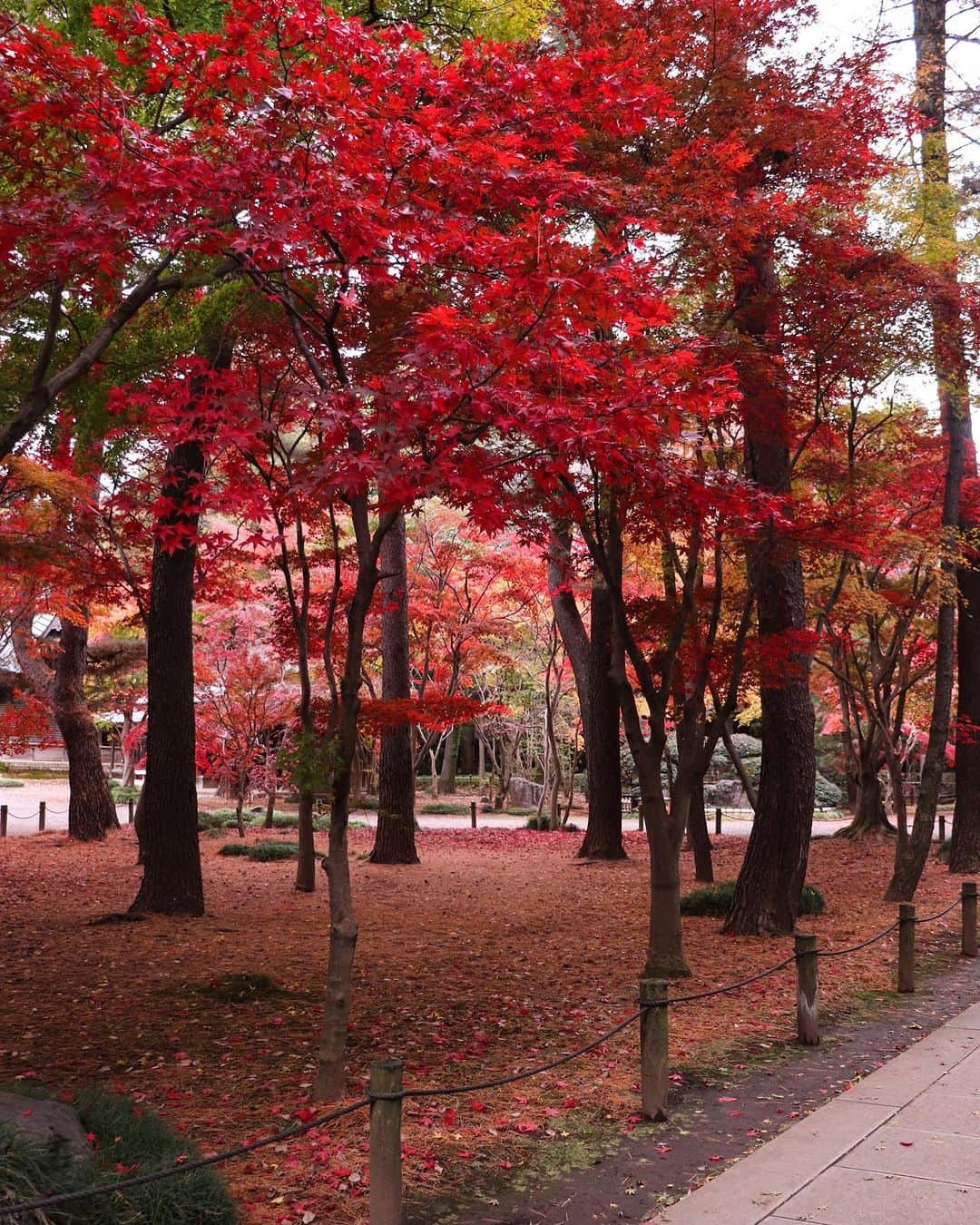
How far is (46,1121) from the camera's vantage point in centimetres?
448

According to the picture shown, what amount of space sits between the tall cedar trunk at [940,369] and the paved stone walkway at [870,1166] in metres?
7.13

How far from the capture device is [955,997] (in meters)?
9.40

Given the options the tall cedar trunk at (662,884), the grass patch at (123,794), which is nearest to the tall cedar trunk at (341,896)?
the tall cedar trunk at (662,884)

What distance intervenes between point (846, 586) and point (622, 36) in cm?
971

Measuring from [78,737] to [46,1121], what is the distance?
17.2 m

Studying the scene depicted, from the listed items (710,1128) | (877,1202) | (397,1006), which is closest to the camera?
(877,1202)

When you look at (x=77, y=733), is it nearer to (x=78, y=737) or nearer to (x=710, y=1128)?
(x=78, y=737)

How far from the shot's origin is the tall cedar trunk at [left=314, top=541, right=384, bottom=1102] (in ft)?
20.2

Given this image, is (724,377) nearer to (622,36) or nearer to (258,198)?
(258,198)

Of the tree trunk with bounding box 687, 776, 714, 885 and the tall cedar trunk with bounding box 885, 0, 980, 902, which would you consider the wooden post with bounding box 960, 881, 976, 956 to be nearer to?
the tall cedar trunk with bounding box 885, 0, 980, 902

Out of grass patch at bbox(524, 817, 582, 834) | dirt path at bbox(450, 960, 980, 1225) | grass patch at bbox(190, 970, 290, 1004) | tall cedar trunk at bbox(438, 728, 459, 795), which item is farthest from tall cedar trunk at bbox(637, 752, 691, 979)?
tall cedar trunk at bbox(438, 728, 459, 795)

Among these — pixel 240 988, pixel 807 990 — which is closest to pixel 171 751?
pixel 240 988

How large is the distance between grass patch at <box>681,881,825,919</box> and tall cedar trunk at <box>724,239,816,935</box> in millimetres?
1299

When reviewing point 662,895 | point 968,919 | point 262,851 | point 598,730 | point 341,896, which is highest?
point 598,730
